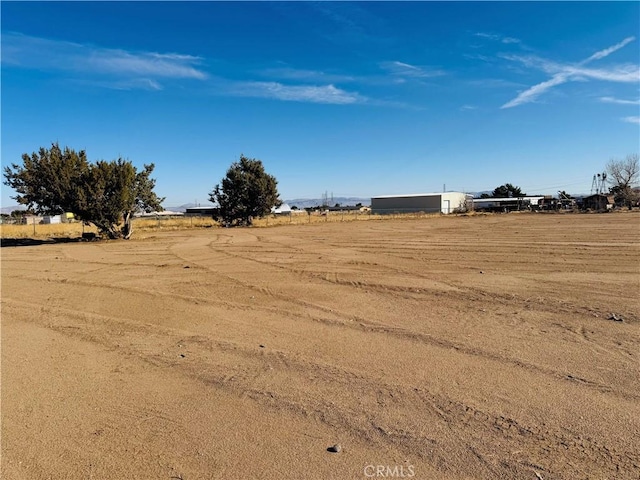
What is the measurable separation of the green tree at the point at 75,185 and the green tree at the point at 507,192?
100 metres

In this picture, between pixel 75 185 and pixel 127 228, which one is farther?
pixel 127 228

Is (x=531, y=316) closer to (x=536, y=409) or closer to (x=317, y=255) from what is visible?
(x=536, y=409)

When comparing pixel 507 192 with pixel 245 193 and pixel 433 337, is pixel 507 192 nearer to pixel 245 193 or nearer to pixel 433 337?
pixel 245 193

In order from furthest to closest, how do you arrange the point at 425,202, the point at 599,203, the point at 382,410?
the point at 425,202 < the point at 599,203 < the point at 382,410

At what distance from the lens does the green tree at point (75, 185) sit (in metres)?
24.0

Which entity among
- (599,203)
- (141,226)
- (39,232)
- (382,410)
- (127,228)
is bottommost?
(382,410)

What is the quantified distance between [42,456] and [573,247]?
55.6 ft

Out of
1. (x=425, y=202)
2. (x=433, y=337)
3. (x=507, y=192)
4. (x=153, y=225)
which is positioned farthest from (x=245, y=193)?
(x=507, y=192)

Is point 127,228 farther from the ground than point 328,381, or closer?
farther from the ground

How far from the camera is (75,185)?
24.5 metres

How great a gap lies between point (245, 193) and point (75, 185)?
61.5ft

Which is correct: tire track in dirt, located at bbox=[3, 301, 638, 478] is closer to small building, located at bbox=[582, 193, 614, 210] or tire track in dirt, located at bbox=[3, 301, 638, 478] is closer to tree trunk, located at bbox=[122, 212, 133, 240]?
tree trunk, located at bbox=[122, 212, 133, 240]

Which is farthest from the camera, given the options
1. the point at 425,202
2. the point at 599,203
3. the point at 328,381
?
the point at 425,202

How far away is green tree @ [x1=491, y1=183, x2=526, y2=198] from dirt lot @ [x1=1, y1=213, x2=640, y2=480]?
345 feet
